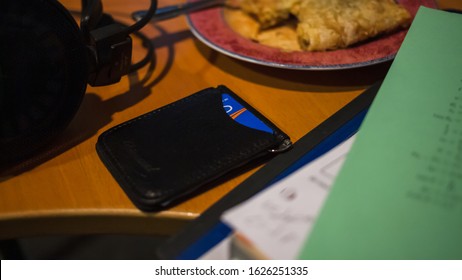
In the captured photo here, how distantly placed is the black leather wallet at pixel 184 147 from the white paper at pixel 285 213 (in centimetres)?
9

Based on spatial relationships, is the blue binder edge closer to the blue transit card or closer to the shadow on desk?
the blue transit card

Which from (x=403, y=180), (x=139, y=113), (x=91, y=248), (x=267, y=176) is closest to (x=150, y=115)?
(x=139, y=113)

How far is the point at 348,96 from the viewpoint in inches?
22.2

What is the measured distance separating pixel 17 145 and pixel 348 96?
42 centimetres

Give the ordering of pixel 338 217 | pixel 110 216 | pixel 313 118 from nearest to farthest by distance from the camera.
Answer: pixel 338 217 → pixel 110 216 → pixel 313 118

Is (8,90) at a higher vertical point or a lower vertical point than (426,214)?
higher

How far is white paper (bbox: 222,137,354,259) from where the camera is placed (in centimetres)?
30

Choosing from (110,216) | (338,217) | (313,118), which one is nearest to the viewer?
(338,217)

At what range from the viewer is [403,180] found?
1.14ft

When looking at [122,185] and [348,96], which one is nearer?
[122,185]

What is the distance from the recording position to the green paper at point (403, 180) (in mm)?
309

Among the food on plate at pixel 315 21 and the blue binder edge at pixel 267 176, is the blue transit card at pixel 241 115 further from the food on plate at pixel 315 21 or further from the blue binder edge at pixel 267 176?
the food on plate at pixel 315 21
